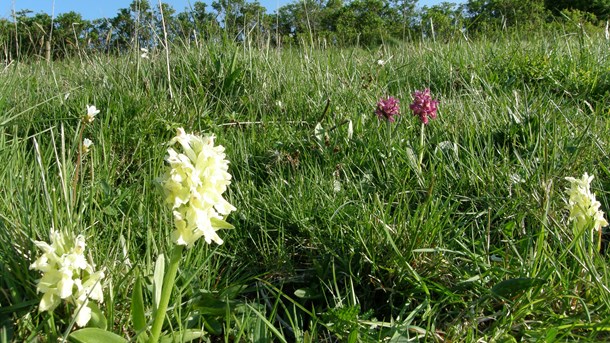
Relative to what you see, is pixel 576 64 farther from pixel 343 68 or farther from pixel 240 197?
pixel 240 197

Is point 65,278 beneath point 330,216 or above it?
above

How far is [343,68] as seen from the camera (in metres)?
3.27

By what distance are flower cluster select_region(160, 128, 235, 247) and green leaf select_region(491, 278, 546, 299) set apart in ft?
2.31

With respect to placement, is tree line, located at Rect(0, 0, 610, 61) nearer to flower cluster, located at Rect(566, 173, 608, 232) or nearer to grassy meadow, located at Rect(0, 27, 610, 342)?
grassy meadow, located at Rect(0, 27, 610, 342)

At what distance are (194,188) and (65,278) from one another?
29 cm

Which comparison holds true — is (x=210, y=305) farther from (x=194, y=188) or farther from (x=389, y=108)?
(x=389, y=108)

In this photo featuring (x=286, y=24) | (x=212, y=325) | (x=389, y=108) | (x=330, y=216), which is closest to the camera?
(x=212, y=325)

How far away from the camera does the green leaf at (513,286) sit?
1.27 metres

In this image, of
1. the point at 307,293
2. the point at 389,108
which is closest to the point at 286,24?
the point at 389,108

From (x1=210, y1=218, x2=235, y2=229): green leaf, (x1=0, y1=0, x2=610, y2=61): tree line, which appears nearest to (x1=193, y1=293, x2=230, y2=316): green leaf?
(x1=210, y1=218, x2=235, y2=229): green leaf

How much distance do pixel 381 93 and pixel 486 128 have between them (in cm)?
77

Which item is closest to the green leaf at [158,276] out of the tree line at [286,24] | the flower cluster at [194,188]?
the flower cluster at [194,188]

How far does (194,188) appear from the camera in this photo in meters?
0.92

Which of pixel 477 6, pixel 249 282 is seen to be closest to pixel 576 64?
pixel 249 282
